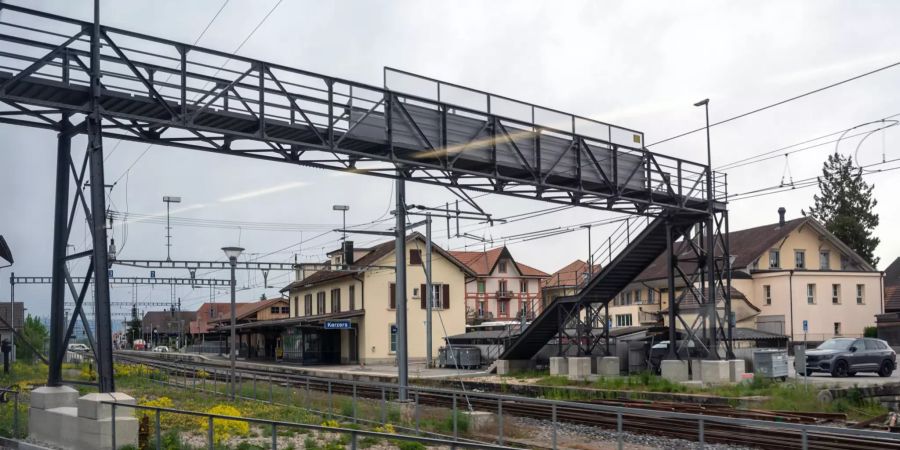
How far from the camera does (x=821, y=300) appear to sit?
61.1m

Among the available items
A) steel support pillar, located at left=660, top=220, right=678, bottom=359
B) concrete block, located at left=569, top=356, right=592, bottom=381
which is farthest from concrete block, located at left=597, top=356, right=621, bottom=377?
steel support pillar, located at left=660, top=220, right=678, bottom=359

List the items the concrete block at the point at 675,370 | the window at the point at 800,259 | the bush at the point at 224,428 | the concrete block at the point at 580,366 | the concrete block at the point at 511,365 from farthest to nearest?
the window at the point at 800,259 < the concrete block at the point at 511,365 < the concrete block at the point at 580,366 < the concrete block at the point at 675,370 < the bush at the point at 224,428

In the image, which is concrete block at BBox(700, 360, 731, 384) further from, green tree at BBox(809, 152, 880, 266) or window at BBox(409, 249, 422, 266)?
green tree at BBox(809, 152, 880, 266)

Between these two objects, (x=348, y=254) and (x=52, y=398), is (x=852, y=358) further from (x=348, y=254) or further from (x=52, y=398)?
(x=52, y=398)

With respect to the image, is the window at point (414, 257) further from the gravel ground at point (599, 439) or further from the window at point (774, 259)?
the gravel ground at point (599, 439)

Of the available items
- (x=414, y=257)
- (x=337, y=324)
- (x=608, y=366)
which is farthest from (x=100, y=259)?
(x=414, y=257)

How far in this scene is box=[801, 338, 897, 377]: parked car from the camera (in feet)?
103

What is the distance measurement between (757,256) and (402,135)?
1815 inches

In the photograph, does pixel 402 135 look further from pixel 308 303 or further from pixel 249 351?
pixel 249 351

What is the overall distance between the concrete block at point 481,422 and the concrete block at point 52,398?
26.7 feet

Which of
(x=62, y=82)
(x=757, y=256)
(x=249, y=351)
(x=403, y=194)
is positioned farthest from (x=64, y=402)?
(x=249, y=351)

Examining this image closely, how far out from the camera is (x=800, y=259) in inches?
2537

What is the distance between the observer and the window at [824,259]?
6506 cm

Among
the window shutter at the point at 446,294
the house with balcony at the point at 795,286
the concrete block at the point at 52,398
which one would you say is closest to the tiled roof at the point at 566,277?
the house with balcony at the point at 795,286
